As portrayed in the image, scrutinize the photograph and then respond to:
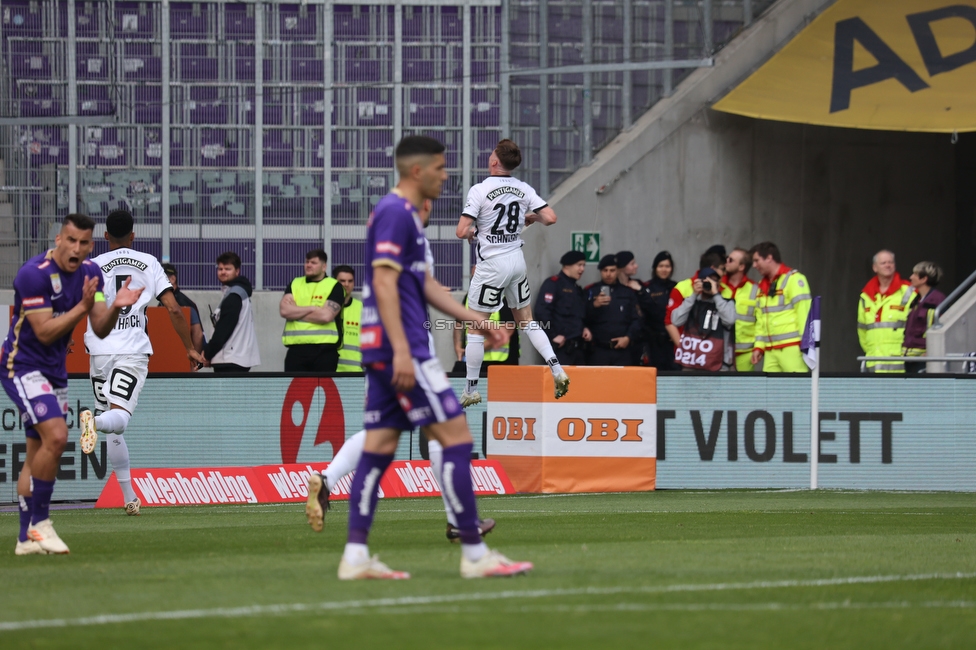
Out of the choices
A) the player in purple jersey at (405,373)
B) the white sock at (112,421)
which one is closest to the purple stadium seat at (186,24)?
the white sock at (112,421)

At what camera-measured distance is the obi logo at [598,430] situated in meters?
15.5

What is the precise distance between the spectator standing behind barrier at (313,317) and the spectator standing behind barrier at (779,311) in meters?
5.19

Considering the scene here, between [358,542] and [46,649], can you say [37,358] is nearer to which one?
[358,542]

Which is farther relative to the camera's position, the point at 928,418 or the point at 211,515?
the point at 928,418

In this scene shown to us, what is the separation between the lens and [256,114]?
20.2 metres

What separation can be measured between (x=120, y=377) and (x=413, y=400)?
6.58 m

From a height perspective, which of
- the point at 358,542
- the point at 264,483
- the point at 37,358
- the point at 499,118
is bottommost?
the point at 264,483

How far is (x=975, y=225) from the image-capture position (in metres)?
24.1

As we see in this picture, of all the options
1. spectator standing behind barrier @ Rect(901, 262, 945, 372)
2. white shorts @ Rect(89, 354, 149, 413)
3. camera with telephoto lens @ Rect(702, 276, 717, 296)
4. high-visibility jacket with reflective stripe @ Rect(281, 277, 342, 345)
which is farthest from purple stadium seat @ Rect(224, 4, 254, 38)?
spectator standing behind barrier @ Rect(901, 262, 945, 372)

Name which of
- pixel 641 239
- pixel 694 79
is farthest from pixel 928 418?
pixel 694 79

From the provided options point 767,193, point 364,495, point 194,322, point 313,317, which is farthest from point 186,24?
point 364,495

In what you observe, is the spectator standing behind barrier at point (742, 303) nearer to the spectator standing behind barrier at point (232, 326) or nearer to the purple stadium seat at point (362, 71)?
the spectator standing behind barrier at point (232, 326)

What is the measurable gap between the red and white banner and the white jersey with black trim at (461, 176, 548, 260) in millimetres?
3439

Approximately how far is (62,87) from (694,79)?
9629 millimetres
